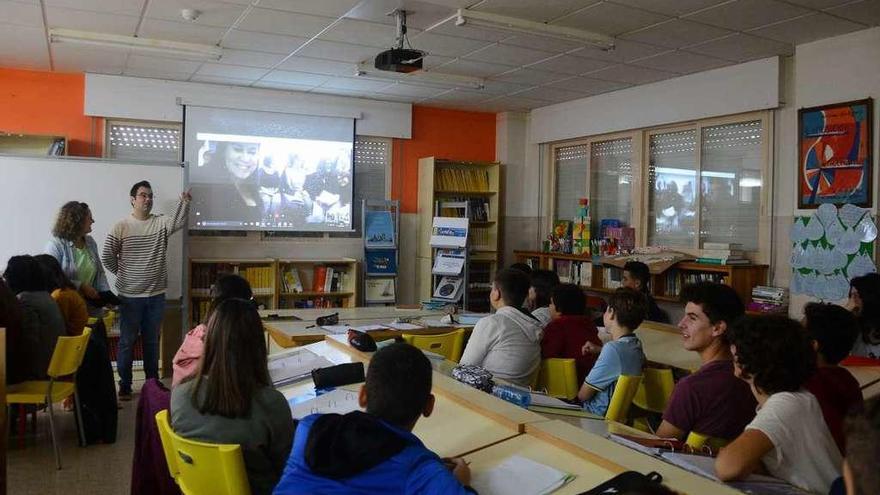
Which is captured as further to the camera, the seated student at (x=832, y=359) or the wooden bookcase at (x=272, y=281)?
the wooden bookcase at (x=272, y=281)

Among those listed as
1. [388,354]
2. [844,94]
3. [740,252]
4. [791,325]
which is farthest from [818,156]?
[388,354]

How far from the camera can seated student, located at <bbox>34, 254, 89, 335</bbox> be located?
4.29 m

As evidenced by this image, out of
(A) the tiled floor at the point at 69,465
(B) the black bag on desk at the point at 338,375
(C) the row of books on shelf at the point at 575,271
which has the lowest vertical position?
(A) the tiled floor at the point at 69,465

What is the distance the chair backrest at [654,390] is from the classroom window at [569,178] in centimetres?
491

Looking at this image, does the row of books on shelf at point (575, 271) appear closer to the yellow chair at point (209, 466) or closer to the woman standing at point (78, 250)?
the woman standing at point (78, 250)

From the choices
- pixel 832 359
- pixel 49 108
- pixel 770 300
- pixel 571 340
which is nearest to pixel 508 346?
pixel 571 340

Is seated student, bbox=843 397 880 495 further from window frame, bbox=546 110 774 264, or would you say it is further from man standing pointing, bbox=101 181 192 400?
man standing pointing, bbox=101 181 192 400

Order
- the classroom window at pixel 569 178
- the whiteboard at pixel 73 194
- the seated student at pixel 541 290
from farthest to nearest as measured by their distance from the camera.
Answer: the classroom window at pixel 569 178
the whiteboard at pixel 73 194
the seated student at pixel 541 290

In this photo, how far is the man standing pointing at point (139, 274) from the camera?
5684 mm

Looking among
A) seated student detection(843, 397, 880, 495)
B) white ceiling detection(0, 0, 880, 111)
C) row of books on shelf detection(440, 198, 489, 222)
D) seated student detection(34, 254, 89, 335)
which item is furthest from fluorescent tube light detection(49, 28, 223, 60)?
seated student detection(843, 397, 880, 495)

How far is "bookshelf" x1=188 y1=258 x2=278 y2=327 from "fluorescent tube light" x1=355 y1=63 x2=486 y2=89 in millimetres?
2287

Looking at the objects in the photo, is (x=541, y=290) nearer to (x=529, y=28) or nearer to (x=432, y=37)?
(x=529, y=28)

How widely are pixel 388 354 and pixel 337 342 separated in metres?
1.91

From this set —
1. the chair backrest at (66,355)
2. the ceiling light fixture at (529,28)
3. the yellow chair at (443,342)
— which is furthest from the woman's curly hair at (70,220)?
the ceiling light fixture at (529,28)
